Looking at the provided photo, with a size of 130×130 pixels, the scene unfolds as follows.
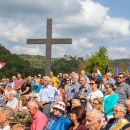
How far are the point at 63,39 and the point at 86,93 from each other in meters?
3.76

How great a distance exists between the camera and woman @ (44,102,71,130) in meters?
5.85

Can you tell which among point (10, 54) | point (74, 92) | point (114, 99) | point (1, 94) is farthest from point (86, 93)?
point (10, 54)

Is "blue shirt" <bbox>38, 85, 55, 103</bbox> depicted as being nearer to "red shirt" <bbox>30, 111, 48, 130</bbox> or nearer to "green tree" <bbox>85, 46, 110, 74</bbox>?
"red shirt" <bbox>30, 111, 48, 130</bbox>

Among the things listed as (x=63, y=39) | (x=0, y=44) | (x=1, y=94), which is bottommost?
(x=1, y=94)

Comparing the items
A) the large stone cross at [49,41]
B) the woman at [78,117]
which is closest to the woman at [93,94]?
the woman at [78,117]

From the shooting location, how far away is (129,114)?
606 cm

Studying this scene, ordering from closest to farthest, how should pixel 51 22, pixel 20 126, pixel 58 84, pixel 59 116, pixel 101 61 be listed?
pixel 20 126 < pixel 59 116 < pixel 51 22 < pixel 58 84 < pixel 101 61

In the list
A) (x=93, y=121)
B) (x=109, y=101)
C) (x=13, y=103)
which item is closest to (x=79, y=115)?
(x=93, y=121)

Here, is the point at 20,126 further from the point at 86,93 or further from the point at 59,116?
the point at 86,93

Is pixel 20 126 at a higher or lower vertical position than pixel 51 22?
lower

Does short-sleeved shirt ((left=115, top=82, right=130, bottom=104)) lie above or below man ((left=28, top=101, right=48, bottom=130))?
above

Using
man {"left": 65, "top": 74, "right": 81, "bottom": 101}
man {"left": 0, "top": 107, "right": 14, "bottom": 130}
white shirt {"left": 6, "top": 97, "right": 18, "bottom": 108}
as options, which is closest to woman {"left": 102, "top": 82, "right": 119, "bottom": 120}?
man {"left": 65, "top": 74, "right": 81, "bottom": 101}

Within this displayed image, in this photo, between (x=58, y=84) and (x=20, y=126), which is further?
(x=58, y=84)

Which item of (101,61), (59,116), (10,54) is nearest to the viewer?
(59,116)
